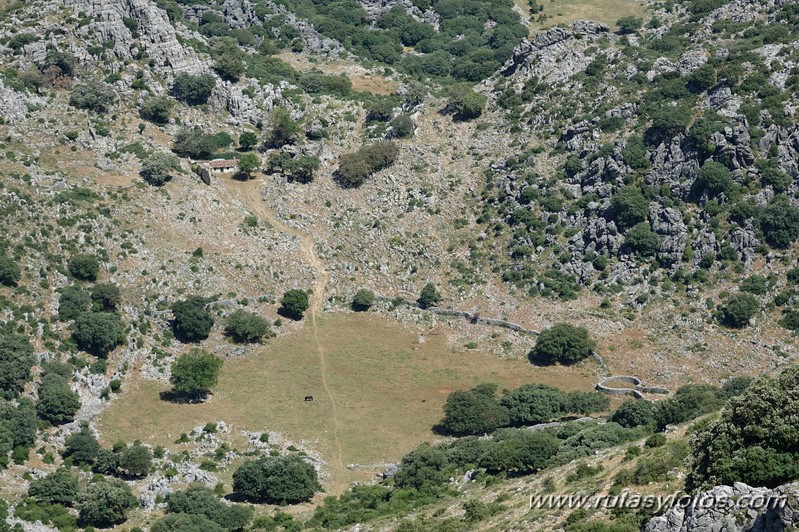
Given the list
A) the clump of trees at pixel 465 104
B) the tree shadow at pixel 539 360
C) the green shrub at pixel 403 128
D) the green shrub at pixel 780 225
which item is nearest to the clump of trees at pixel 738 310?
the green shrub at pixel 780 225

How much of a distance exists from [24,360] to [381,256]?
4710 centimetres

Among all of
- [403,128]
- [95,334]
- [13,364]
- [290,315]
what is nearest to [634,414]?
[290,315]

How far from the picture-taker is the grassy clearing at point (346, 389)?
12112 cm

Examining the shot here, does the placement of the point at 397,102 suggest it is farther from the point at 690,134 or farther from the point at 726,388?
the point at 726,388

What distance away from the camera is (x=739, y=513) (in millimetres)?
55812

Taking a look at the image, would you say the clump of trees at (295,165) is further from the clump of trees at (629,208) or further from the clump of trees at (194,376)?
the clump of trees at (629,208)

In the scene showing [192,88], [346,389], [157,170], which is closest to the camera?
[346,389]

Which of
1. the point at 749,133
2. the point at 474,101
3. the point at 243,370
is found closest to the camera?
the point at 243,370

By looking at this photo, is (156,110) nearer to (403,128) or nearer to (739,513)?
(403,128)

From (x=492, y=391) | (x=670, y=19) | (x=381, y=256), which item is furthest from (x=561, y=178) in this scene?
(x=670, y=19)

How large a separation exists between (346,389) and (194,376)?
51.4ft

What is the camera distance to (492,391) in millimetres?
124938

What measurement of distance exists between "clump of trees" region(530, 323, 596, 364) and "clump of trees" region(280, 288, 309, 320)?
26178 millimetres

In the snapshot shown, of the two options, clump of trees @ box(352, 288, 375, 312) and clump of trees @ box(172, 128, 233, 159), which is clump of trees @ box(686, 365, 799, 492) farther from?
clump of trees @ box(172, 128, 233, 159)
